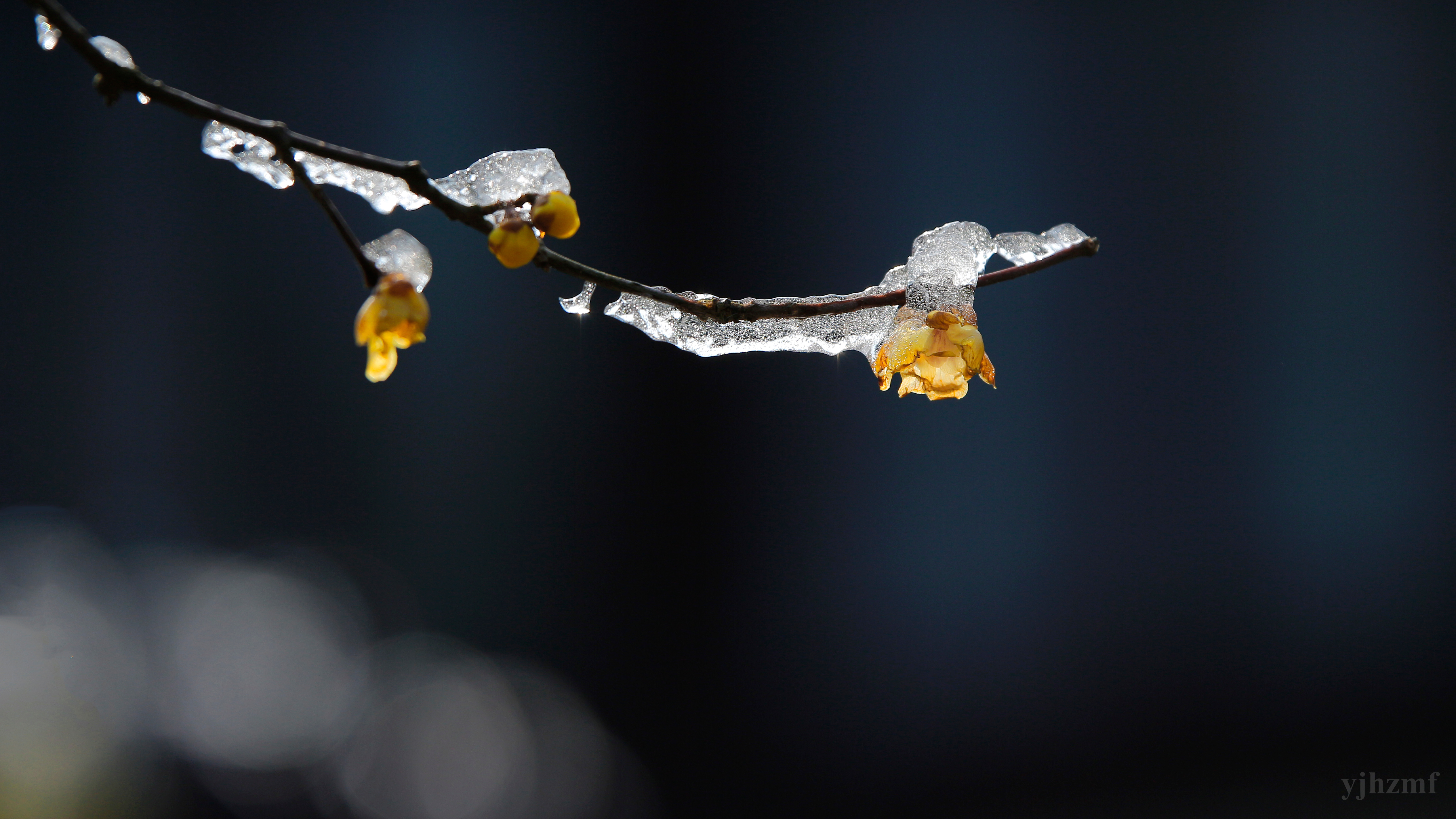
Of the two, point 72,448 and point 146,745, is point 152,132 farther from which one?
point 146,745

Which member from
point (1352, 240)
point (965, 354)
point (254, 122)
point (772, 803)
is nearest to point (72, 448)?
point (772, 803)

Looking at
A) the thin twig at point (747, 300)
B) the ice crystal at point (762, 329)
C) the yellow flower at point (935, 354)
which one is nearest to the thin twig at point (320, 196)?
the thin twig at point (747, 300)

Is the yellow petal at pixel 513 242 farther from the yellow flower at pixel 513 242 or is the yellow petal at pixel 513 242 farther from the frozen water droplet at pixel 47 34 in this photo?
the frozen water droplet at pixel 47 34

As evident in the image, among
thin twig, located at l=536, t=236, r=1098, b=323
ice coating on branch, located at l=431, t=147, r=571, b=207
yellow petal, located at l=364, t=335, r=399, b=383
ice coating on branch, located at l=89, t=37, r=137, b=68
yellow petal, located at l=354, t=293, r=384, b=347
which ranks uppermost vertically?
ice coating on branch, located at l=89, t=37, r=137, b=68

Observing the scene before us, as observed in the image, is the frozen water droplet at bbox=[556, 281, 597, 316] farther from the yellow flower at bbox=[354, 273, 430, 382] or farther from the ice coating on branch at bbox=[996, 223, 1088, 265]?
the ice coating on branch at bbox=[996, 223, 1088, 265]

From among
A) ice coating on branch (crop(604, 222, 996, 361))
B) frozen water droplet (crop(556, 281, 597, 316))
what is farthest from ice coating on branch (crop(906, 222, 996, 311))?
frozen water droplet (crop(556, 281, 597, 316))

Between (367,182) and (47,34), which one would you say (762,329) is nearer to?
(367,182)

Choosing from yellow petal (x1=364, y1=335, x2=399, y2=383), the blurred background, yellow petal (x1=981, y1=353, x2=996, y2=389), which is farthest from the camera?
the blurred background
